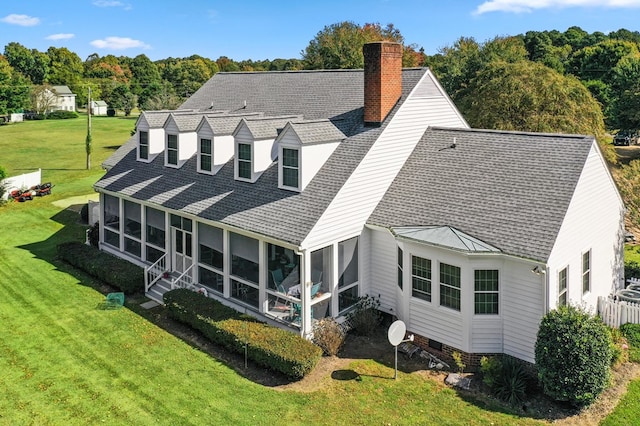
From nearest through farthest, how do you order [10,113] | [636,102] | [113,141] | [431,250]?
[431,250], [636,102], [113,141], [10,113]

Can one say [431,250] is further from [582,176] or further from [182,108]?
[182,108]

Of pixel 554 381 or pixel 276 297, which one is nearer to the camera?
pixel 554 381

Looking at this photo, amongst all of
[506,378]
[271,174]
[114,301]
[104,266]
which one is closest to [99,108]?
[104,266]

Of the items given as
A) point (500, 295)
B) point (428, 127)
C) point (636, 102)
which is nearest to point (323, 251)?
point (500, 295)

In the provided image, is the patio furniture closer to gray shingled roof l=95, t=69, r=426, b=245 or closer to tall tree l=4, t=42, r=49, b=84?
gray shingled roof l=95, t=69, r=426, b=245

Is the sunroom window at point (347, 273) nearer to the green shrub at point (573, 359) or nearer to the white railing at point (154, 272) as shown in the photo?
the green shrub at point (573, 359)

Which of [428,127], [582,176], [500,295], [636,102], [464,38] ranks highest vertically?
[464,38]

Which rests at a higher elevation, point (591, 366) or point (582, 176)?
point (582, 176)
